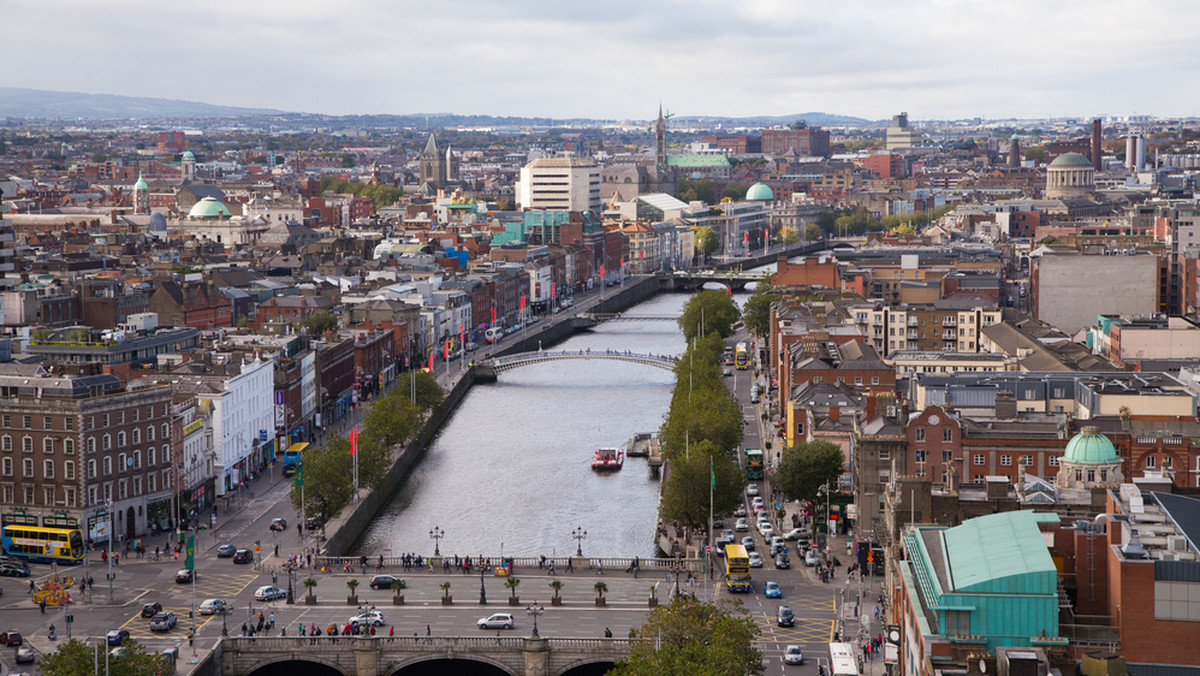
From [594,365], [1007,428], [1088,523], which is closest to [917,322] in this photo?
[594,365]

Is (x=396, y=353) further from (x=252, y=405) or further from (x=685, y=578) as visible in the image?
(x=685, y=578)

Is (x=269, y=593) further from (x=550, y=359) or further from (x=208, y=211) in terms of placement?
(x=208, y=211)

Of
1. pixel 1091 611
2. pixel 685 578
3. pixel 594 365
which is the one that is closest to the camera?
pixel 1091 611

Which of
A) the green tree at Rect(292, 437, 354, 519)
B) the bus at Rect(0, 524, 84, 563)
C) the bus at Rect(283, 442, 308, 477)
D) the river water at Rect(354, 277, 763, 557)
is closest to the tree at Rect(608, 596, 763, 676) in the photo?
the river water at Rect(354, 277, 763, 557)

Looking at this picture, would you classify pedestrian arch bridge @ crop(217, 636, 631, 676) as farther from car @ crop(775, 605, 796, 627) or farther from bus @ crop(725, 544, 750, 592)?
bus @ crop(725, 544, 750, 592)

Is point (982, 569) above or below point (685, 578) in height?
above

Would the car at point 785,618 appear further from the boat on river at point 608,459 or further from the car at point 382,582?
the boat on river at point 608,459
